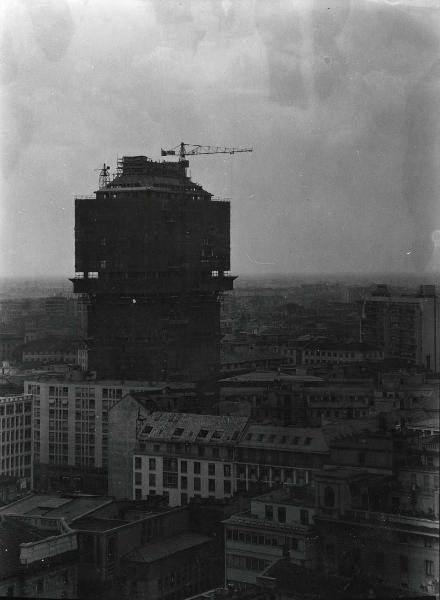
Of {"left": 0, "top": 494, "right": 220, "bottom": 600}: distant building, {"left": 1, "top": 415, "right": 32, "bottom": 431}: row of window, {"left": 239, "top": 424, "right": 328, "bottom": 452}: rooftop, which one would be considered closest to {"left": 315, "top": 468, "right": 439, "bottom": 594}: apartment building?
{"left": 239, "top": 424, "right": 328, "bottom": 452}: rooftop

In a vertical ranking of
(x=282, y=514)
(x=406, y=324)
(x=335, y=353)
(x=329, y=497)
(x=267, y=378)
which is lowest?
(x=282, y=514)

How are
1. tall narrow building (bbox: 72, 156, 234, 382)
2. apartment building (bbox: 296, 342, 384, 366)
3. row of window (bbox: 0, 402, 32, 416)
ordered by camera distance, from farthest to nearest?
1. row of window (bbox: 0, 402, 32, 416)
2. tall narrow building (bbox: 72, 156, 234, 382)
3. apartment building (bbox: 296, 342, 384, 366)

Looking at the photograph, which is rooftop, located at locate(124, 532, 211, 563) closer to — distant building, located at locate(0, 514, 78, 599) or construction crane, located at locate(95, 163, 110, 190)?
distant building, located at locate(0, 514, 78, 599)

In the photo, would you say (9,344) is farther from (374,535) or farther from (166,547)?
(374,535)

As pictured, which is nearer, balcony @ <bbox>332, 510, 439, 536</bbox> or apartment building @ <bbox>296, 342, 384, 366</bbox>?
balcony @ <bbox>332, 510, 439, 536</bbox>

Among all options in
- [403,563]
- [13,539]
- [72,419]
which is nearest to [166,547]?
[13,539]

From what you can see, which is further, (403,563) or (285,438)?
(285,438)
